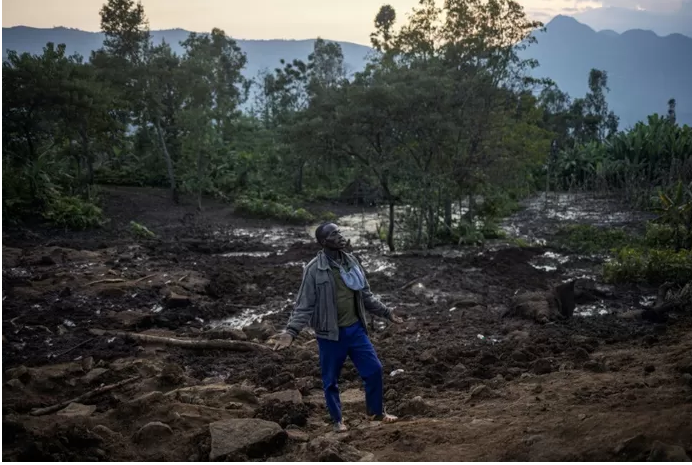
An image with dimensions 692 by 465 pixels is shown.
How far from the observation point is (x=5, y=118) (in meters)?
14.0

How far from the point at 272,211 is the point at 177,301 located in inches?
434

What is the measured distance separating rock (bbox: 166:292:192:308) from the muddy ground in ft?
0.06

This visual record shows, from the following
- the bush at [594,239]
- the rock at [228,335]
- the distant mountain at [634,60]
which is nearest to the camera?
the rock at [228,335]

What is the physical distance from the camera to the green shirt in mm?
4223

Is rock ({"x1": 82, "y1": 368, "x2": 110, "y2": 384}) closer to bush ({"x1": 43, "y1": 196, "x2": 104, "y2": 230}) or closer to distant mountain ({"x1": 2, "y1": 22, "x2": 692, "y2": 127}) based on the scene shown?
distant mountain ({"x1": 2, "y1": 22, "x2": 692, "y2": 127})

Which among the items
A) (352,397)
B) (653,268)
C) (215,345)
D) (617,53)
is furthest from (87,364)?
(617,53)

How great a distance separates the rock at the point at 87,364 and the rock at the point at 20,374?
1.70ft

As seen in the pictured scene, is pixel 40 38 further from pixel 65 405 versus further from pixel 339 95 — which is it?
pixel 339 95

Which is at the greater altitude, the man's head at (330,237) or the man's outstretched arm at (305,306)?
the man's head at (330,237)

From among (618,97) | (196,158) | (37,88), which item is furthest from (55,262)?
(618,97)

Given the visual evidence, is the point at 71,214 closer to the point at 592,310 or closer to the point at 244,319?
the point at 244,319

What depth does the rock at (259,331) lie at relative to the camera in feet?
23.6

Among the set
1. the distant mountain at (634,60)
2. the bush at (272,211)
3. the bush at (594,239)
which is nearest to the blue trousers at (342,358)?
the distant mountain at (634,60)

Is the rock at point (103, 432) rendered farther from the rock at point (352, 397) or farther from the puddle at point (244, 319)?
the puddle at point (244, 319)
